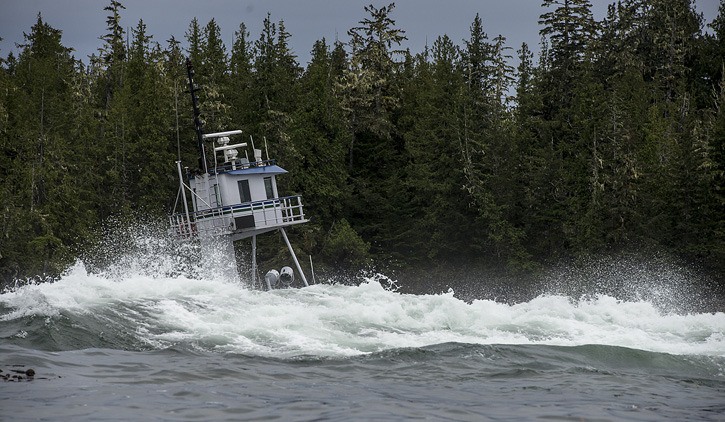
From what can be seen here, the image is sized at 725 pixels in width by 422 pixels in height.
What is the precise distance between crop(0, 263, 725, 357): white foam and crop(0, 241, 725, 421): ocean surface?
0.06m

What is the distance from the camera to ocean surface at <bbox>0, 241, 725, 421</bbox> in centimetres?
1452

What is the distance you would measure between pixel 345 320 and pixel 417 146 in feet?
121

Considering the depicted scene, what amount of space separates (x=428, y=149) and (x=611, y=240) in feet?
42.3

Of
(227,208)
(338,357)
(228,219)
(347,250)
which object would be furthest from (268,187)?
(338,357)

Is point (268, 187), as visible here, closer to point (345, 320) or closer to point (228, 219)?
point (228, 219)

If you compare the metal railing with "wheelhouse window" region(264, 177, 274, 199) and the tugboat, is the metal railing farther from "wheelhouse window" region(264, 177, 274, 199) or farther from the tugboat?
"wheelhouse window" region(264, 177, 274, 199)

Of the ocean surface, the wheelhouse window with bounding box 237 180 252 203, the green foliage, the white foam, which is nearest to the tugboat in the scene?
the wheelhouse window with bounding box 237 180 252 203

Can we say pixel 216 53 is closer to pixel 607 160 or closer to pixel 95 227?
pixel 95 227

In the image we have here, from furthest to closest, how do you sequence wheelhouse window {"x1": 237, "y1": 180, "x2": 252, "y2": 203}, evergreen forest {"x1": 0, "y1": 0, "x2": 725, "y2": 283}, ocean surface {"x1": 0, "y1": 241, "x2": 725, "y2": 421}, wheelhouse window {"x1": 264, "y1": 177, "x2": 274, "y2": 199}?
evergreen forest {"x1": 0, "y1": 0, "x2": 725, "y2": 283} → wheelhouse window {"x1": 264, "y1": 177, "x2": 274, "y2": 199} → wheelhouse window {"x1": 237, "y1": 180, "x2": 252, "y2": 203} → ocean surface {"x1": 0, "y1": 241, "x2": 725, "y2": 421}

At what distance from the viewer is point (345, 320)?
951 inches

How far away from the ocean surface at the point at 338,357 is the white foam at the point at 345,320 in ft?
0.20

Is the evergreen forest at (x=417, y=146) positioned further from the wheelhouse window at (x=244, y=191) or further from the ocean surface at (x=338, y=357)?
the ocean surface at (x=338, y=357)

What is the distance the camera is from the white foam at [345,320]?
846 inches

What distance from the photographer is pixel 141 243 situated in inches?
2044
